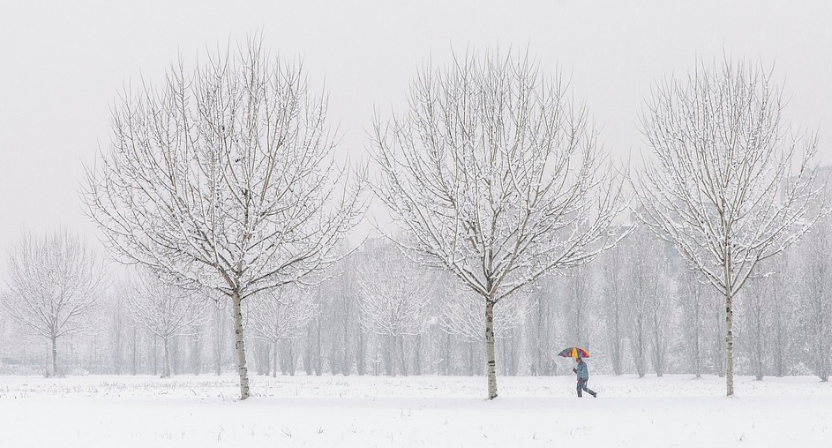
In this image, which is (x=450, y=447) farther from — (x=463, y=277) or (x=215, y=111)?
(x=215, y=111)

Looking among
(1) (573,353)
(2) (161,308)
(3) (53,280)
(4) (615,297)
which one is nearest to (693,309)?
(4) (615,297)

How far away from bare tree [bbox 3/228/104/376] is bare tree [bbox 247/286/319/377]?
9.65 metres

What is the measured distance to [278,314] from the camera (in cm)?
3916

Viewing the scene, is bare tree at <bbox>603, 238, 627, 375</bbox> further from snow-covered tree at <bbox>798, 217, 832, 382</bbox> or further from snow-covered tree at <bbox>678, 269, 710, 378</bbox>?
snow-covered tree at <bbox>798, 217, 832, 382</bbox>

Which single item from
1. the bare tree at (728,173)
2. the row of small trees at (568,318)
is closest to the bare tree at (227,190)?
the bare tree at (728,173)

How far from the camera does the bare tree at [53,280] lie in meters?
36.9

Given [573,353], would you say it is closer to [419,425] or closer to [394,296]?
[419,425]

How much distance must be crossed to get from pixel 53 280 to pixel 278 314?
13.2 m

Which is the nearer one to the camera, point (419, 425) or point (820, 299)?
point (419, 425)

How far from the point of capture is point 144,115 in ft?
47.9

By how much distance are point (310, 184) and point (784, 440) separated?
35.7ft

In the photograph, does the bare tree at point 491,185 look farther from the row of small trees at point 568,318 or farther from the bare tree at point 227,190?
the row of small trees at point 568,318

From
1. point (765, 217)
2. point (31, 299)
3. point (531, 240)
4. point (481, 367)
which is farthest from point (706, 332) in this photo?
point (31, 299)

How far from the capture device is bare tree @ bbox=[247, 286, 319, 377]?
3891 centimetres
